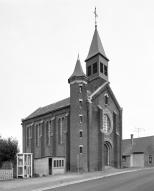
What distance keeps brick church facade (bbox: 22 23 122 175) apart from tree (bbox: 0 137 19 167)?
8769mm

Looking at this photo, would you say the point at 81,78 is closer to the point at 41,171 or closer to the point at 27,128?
the point at 41,171

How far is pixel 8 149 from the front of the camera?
3712 centimetres

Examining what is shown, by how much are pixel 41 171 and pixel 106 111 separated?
1649 centimetres

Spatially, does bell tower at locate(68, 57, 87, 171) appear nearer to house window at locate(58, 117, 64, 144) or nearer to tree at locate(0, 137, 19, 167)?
house window at locate(58, 117, 64, 144)

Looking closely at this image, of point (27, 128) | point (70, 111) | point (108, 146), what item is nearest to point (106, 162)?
point (108, 146)

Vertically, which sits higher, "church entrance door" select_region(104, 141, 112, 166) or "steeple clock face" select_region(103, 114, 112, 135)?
"steeple clock face" select_region(103, 114, 112, 135)

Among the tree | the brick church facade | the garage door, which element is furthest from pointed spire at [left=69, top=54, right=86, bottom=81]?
the garage door

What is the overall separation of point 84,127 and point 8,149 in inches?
606

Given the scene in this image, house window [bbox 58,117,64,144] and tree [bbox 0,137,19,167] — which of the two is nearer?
tree [bbox 0,137,19,167]

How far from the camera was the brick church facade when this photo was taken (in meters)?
48.2

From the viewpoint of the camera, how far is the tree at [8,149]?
3681 centimetres

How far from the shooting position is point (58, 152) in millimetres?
53594

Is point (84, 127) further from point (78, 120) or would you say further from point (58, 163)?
point (58, 163)

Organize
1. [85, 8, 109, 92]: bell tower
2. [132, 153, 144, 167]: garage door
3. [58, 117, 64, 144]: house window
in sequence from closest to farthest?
1. [58, 117, 64, 144]: house window
2. [85, 8, 109, 92]: bell tower
3. [132, 153, 144, 167]: garage door
